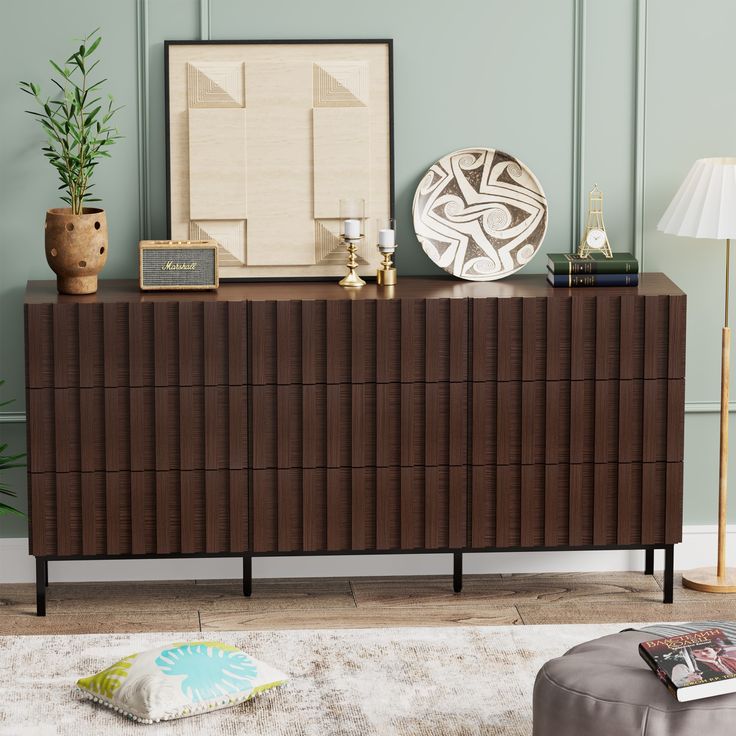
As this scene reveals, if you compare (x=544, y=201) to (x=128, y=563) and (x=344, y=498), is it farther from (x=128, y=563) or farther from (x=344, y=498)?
(x=128, y=563)

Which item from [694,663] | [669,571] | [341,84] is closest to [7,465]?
[341,84]

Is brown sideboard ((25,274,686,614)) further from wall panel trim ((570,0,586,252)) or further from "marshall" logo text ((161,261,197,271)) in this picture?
wall panel trim ((570,0,586,252))

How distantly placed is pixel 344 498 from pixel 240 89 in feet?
4.33

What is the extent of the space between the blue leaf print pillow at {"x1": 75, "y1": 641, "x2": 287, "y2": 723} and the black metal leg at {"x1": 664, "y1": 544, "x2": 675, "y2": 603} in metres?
1.38

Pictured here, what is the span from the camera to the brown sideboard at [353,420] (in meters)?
3.52

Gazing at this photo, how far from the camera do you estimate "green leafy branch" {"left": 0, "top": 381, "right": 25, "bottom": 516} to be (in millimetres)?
3779

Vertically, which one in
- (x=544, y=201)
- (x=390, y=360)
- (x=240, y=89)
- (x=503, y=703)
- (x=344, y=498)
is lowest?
(x=503, y=703)

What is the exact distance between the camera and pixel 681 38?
3879 millimetres

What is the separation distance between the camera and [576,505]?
3.69 meters

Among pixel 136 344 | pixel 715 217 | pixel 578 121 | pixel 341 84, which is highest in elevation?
pixel 341 84

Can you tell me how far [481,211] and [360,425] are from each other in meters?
0.85

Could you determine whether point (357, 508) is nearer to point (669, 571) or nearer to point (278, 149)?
point (669, 571)

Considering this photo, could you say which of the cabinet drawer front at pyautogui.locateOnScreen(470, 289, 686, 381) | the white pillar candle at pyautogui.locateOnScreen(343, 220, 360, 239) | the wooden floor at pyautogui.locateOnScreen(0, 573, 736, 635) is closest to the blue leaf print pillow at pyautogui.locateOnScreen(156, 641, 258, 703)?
the wooden floor at pyautogui.locateOnScreen(0, 573, 736, 635)

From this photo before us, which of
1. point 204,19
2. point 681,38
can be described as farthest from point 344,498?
point 681,38
